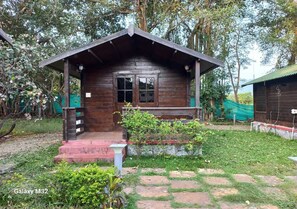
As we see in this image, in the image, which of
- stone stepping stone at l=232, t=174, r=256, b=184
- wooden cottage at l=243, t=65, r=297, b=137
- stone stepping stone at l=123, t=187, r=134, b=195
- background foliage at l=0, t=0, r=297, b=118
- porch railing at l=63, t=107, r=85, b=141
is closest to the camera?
stone stepping stone at l=123, t=187, r=134, b=195

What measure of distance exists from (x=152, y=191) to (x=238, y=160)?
2792mm

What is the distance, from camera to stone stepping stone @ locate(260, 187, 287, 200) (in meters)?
3.81

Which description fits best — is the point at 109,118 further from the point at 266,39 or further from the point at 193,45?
the point at 266,39

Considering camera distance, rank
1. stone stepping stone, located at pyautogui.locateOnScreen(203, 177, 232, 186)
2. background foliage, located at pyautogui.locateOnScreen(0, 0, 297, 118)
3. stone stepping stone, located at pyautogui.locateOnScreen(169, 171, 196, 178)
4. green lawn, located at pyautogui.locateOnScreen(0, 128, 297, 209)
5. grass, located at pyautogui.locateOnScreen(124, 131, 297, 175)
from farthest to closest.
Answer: background foliage, located at pyautogui.locateOnScreen(0, 0, 297, 118) → grass, located at pyautogui.locateOnScreen(124, 131, 297, 175) → stone stepping stone, located at pyautogui.locateOnScreen(169, 171, 196, 178) → stone stepping stone, located at pyautogui.locateOnScreen(203, 177, 232, 186) → green lawn, located at pyautogui.locateOnScreen(0, 128, 297, 209)

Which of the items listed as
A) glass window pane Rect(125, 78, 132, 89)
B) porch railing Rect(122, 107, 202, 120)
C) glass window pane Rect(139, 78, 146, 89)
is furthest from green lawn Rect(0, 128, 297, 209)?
glass window pane Rect(125, 78, 132, 89)

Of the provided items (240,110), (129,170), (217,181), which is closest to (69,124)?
(129,170)

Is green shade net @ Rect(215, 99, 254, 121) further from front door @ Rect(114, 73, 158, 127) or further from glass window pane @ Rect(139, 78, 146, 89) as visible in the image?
glass window pane @ Rect(139, 78, 146, 89)

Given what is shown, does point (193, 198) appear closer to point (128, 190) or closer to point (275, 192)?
point (128, 190)

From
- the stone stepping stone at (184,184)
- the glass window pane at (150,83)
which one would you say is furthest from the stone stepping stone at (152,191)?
the glass window pane at (150,83)

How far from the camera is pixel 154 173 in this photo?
4.97 metres

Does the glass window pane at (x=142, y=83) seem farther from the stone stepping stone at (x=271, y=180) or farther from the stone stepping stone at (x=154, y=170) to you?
the stone stepping stone at (x=271, y=180)

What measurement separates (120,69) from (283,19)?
39.2 feet

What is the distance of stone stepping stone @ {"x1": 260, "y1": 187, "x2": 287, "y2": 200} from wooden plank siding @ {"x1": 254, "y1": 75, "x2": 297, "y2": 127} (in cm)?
594

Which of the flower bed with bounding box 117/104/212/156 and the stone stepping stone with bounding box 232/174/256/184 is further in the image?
the flower bed with bounding box 117/104/212/156
